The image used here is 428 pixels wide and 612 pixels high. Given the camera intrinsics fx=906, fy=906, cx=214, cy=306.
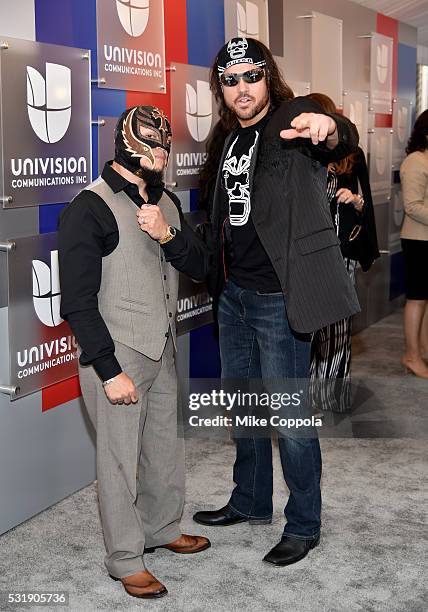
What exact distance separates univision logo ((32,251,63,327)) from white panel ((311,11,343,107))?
2.52 metres

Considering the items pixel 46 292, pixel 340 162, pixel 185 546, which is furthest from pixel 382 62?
pixel 185 546

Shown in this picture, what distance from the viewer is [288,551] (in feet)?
9.27

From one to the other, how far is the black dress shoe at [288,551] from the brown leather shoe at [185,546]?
22 cm

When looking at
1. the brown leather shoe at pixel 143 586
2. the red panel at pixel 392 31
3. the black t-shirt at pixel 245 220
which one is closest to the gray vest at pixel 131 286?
the black t-shirt at pixel 245 220

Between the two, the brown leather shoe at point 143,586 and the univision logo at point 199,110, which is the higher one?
the univision logo at point 199,110

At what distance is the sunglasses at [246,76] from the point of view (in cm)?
265

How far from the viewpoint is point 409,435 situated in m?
4.12

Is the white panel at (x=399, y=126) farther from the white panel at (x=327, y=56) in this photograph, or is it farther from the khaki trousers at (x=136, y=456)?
the khaki trousers at (x=136, y=456)

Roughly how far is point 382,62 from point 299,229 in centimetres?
403

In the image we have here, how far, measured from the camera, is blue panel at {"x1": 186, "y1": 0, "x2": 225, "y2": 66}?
3865 mm

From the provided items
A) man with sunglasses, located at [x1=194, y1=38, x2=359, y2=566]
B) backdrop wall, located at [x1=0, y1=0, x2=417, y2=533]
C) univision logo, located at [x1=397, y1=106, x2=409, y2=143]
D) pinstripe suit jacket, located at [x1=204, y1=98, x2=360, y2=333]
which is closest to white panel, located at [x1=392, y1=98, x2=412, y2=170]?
univision logo, located at [x1=397, y1=106, x2=409, y2=143]

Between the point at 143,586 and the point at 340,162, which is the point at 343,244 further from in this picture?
the point at 143,586

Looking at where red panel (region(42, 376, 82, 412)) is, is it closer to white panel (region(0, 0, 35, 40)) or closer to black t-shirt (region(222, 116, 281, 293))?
black t-shirt (region(222, 116, 281, 293))
